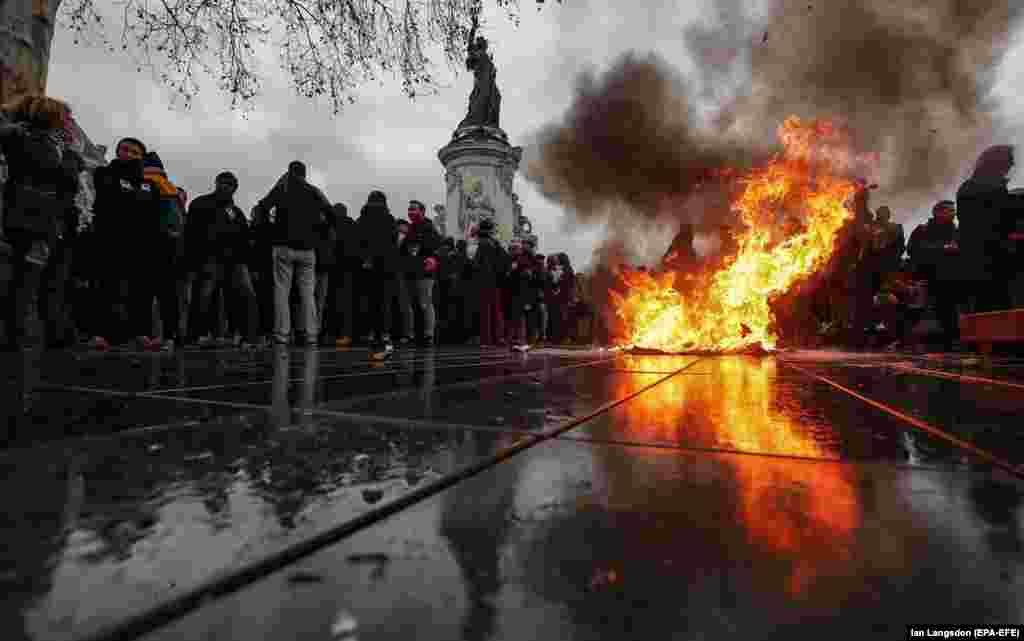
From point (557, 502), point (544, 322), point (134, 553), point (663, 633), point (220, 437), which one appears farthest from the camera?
point (544, 322)

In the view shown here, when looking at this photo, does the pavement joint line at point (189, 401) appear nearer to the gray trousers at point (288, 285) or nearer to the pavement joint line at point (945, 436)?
the pavement joint line at point (945, 436)

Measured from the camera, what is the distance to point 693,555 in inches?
22.4

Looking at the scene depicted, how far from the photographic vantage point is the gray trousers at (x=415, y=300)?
7.68 metres

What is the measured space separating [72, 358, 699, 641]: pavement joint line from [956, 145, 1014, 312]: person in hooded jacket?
8.07 meters

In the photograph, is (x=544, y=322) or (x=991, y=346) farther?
(x=544, y=322)

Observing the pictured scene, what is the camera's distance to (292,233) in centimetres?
594

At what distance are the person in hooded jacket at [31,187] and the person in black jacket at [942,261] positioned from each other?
378 inches

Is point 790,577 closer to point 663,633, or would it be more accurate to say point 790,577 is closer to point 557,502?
point 663,633

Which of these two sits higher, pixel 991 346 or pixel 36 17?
pixel 36 17

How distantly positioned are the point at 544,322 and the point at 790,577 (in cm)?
1301

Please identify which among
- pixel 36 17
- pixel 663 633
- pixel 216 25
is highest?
pixel 216 25

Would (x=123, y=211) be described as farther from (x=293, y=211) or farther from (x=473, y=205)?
(x=473, y=205)

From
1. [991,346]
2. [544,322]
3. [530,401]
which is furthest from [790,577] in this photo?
[544,322]

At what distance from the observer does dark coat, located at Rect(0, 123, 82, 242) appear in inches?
154
